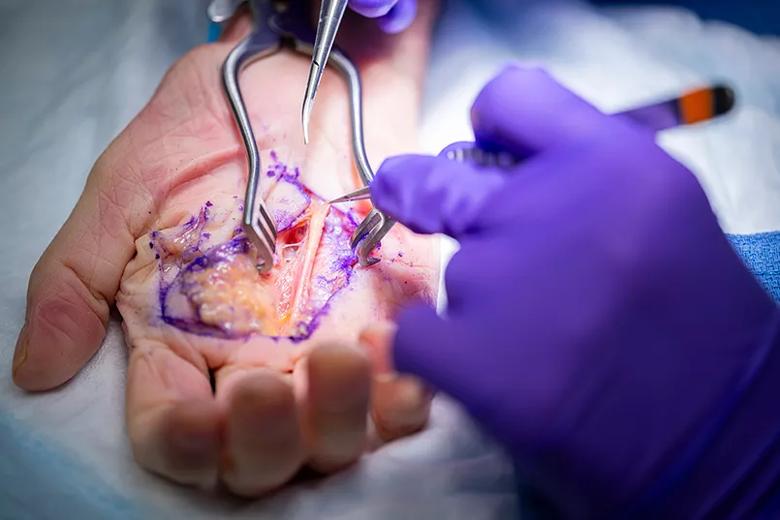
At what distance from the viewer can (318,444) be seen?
79 centimetres

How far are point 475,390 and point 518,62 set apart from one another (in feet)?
3.31

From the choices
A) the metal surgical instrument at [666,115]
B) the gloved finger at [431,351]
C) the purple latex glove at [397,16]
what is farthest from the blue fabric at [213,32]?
the gloved finger at [431,351]

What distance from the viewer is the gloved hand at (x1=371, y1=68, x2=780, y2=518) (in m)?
0.68

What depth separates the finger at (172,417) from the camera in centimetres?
75

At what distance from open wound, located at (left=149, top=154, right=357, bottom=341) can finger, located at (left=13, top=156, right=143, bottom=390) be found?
63 millimetres

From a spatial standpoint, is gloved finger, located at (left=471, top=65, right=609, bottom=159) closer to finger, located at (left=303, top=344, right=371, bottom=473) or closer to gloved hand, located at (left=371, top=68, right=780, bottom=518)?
gloved hand, located at (left=371, top=68, right=780, bottom=518)

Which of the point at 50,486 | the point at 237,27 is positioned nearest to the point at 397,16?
the point at 237,27

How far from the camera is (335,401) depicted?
0.74 meters

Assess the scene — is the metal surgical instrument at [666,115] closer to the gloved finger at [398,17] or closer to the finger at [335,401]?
the finger at [335,401]

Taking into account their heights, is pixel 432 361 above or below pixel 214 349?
above

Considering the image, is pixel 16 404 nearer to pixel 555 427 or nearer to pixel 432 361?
pixel 432 361

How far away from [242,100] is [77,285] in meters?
0.36

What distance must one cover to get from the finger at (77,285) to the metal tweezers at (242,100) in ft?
0.65

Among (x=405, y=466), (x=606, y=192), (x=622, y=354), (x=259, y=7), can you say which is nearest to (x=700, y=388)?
(x=622, y=354)
